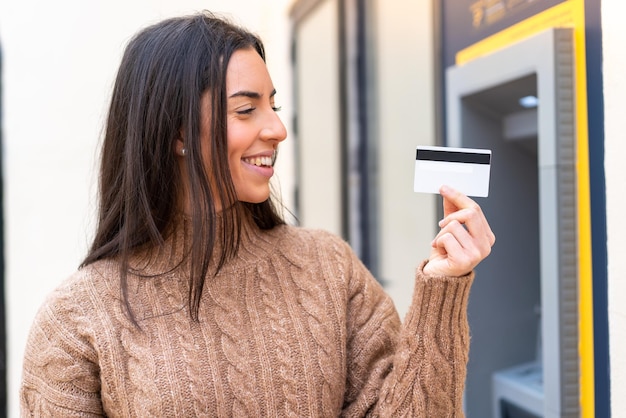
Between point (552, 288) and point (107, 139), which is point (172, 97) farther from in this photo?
point (552, 288)

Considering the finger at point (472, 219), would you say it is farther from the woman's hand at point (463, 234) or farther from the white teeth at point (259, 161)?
the white teeth at point (259, 161)

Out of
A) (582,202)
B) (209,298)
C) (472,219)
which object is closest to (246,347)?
(209,298)

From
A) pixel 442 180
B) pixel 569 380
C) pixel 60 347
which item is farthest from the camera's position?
pixel 569 380

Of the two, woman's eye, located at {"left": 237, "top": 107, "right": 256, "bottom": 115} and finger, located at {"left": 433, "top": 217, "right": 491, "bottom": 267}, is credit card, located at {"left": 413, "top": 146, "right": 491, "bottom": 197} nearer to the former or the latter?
finger, located at {"left": 433, "top": 217, "right": 491, "bottom": 267}

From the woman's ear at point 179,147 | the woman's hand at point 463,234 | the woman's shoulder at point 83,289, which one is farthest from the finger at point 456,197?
the woman's shoulder at point 83,289

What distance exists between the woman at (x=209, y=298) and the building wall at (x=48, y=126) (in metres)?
2.89

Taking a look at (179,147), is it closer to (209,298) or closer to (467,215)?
(209,298)

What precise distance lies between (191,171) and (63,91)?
3233 mm

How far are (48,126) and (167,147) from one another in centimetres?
318

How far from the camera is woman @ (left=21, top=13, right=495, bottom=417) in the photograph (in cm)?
142

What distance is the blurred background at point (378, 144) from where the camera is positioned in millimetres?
1595

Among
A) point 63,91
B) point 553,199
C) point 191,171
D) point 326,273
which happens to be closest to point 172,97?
point 191,171

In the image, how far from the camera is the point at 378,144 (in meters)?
3.80

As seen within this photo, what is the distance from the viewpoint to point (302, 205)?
17.0 feet
